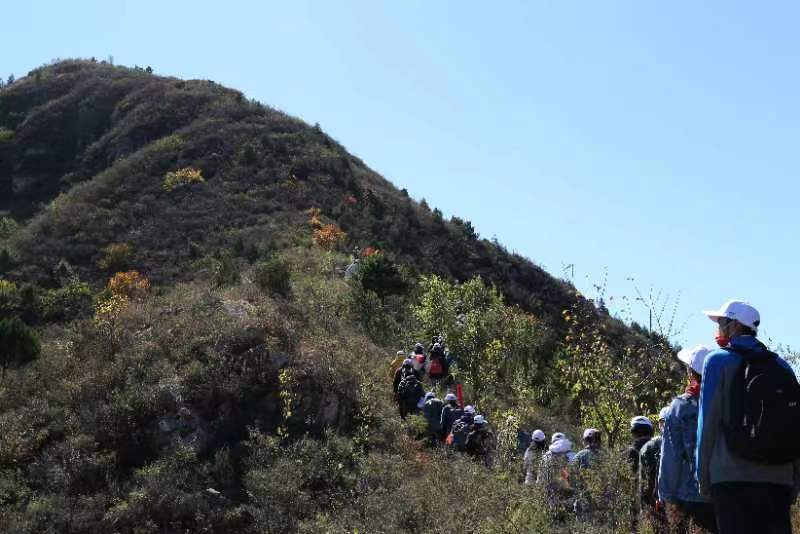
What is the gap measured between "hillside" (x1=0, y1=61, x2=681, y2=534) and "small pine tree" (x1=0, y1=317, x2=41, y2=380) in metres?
0.09

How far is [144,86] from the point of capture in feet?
178

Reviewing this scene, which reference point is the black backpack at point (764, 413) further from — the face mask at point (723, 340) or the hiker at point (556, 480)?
the hiker at point (556, 480)

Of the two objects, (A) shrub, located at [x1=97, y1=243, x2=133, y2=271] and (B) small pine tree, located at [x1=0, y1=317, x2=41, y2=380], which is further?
(A) shrub, located at [x1=97, y1=243, x2=133, y2=271]

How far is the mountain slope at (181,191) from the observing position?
32656mm

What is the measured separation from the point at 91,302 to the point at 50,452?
15565mm

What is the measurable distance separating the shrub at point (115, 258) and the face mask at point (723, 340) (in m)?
29.0

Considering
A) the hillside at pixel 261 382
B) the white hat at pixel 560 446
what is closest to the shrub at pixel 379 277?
the hillside at pixel 261 382

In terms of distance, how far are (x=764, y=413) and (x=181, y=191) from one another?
3695cm

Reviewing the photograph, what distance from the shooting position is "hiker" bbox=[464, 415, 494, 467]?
10.4 metres

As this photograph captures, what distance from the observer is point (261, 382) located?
38.9ft

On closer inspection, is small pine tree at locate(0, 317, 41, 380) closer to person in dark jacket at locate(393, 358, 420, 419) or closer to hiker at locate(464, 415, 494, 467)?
person in dark jacket at locate(393, 358, 420, 419)

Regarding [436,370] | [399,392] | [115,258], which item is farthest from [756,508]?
[115,258]

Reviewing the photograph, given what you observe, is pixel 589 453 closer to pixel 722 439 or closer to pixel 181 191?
pixel 722 439

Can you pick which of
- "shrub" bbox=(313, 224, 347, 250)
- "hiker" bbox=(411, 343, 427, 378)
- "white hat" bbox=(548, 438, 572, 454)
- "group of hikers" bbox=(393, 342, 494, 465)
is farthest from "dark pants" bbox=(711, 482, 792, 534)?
"shrub" bbox=(313, 224, 347, 250)
